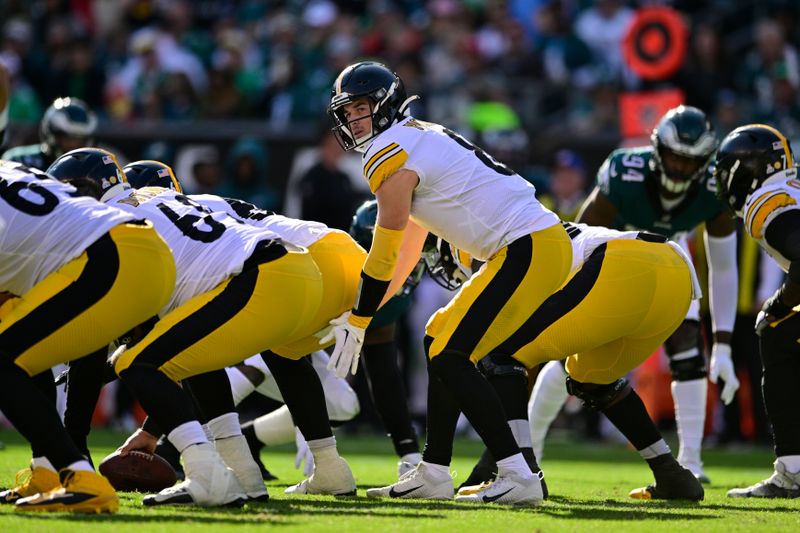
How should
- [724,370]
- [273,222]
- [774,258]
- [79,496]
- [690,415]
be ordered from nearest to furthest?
[79,496], [273,222], [774,258], [724,370], [690,415]

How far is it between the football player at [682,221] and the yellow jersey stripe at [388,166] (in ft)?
8.15

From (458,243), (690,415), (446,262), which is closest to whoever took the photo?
(458,243)

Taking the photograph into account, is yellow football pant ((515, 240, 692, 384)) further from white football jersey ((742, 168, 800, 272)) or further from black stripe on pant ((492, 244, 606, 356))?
white football jersey ((742, 168, 800, 272))

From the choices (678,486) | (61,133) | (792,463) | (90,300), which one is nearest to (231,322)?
(90,300)

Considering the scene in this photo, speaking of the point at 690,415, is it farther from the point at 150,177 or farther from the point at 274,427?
the point at 150,177

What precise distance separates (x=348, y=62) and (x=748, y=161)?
8.57 meters

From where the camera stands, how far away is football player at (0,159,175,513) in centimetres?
486

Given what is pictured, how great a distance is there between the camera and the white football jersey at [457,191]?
5.55 m

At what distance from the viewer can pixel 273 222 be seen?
19.9 feet

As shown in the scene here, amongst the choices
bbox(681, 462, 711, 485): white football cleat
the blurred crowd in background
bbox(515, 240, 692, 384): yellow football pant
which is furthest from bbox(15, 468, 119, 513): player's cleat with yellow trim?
the blurred crowd in background

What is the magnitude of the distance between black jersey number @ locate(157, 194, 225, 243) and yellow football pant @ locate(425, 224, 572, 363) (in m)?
1.04

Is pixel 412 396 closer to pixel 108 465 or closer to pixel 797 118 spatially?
pixel 797 118

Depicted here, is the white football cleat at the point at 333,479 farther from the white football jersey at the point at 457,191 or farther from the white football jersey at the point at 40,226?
the white football jersey at the point at 40,226

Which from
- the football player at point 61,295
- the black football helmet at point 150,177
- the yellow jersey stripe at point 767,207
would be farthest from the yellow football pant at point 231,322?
the yellow jersey stripe at point 767,207
